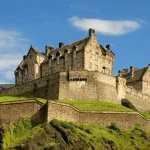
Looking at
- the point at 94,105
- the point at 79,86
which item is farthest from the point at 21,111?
the point at 79,86

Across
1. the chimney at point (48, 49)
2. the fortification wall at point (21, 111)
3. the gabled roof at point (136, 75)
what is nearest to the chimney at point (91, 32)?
the chimney at point (48, 49)

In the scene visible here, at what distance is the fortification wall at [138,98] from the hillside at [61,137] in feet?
54.0

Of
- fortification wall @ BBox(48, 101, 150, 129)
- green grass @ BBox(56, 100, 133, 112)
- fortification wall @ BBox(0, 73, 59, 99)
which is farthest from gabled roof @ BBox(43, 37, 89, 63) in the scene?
fortification wall @ BBox(48, 101, 150, 129)

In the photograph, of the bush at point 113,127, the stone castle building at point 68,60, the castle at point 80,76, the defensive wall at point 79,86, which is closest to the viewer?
the bush at point 113,127

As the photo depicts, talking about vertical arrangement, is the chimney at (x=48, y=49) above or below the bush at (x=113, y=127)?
above

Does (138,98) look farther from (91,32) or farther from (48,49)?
(48,49)

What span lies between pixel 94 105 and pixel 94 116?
15.3ft

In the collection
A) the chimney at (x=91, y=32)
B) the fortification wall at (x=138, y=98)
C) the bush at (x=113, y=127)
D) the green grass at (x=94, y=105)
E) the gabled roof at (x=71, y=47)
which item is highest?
the chimney at (x=91, y=32)

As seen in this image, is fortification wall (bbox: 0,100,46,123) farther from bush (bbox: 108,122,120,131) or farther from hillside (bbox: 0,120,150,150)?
bush (bbox: 108,122,120,131)

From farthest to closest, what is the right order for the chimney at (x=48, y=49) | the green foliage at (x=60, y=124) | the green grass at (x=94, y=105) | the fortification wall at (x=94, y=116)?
the chimney at (x=48, y=49), the green grass at (x=94, y=105), the fortification wall at (x=94, y=116), the green foliage at (x=60, y=124)

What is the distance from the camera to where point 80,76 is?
83.2 metres

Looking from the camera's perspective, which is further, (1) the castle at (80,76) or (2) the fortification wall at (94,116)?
(1) the castle at (80,76)

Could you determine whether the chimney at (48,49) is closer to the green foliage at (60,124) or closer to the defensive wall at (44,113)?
the defensive wall at (44,113)

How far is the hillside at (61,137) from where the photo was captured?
218 feet
